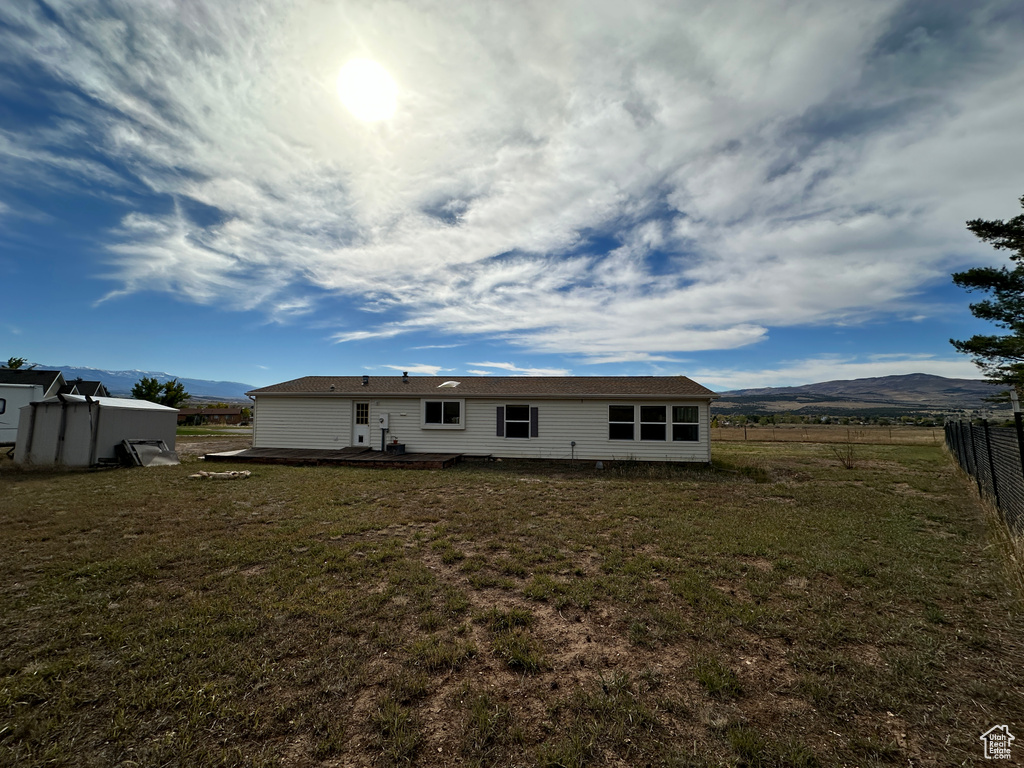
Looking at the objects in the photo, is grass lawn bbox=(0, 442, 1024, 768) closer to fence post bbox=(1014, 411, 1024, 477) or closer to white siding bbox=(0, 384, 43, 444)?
fence post bbox=(1014, 411, 1024, 477)

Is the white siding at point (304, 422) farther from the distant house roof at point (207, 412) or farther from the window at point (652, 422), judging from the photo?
the distant house roof at point (207, 412)

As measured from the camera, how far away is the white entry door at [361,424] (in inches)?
643

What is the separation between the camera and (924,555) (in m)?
5.67

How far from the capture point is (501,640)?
3.58 m

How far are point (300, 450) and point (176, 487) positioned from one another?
6.27 metres

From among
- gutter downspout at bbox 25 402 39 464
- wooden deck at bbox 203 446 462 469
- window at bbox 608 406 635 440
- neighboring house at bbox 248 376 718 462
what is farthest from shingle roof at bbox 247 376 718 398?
gutter downspout at bbox 25 402 39 464

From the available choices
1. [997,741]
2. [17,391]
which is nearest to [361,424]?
[17,391]

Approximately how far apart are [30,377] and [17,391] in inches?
72.3

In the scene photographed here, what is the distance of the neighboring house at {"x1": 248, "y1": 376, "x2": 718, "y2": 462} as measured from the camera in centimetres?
1462

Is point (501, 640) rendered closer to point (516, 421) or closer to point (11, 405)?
point (516, 421)

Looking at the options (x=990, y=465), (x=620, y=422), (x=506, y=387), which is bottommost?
(x=990, y=465)

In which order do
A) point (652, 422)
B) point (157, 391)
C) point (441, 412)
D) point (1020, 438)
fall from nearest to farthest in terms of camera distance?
point (1020, 438) < point (652, 422) < point (441, 412) < point (157, 391)

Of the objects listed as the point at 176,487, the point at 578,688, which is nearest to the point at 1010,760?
the point at 578,688

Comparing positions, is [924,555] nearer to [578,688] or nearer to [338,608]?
[578,688]
